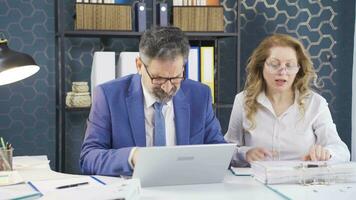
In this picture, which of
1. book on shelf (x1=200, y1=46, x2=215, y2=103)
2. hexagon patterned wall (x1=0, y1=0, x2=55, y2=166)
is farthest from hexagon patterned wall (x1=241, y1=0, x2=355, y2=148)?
hexagon patterned wall (x1=0, y1=0, x2=55, y2=166)

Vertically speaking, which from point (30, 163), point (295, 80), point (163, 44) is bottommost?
point (30, 163)

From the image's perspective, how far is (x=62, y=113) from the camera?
290 centimetres

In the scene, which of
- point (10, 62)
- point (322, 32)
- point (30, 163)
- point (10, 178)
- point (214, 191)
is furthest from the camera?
point (322, 32)

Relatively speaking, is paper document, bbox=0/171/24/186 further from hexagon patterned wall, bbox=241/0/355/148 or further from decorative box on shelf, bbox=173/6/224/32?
hexagon patterned wall, bbox=241/0/355/148

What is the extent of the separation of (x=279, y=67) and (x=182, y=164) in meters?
0.92

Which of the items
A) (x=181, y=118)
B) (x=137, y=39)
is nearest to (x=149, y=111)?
(x=181, y=118)

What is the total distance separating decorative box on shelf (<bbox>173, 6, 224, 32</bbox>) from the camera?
3.02 meters

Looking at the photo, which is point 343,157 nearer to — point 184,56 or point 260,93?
point 260,93

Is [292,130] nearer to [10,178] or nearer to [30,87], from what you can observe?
[10,178]

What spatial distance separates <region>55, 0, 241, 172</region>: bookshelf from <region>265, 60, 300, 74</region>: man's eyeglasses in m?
0.85

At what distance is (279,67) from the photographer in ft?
7.34

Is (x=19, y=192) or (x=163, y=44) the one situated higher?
(x=163, y=44)

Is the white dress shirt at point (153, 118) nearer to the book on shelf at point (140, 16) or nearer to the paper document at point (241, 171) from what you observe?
the paper document at point (241, 171)

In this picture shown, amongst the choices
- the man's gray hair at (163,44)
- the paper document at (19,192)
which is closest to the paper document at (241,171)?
the man's gray hair at (163,44)
